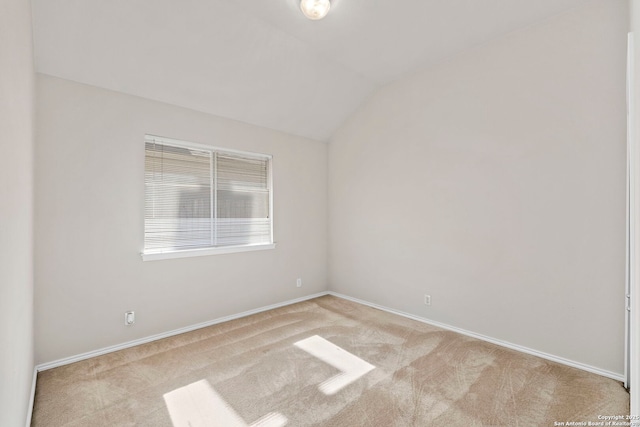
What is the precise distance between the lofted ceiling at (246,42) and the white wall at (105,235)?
23cm

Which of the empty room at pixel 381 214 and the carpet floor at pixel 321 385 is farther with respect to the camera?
the empty room at pixel 381 214

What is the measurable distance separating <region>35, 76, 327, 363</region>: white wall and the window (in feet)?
0.39

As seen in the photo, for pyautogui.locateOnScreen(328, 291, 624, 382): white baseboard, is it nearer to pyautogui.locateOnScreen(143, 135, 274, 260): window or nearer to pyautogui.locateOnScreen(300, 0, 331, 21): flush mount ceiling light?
pyautogui.locateOnScreen(143, 135, 274, 260): window

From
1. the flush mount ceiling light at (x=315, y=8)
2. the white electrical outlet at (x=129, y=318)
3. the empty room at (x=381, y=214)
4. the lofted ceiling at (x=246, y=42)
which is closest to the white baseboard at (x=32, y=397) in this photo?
the empty room at (x=381, y=214)

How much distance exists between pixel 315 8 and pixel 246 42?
79cm

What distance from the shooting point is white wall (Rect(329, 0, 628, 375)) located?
241cm

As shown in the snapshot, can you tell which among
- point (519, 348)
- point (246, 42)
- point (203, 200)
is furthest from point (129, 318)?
point (519, 348)

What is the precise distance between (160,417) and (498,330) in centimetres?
301

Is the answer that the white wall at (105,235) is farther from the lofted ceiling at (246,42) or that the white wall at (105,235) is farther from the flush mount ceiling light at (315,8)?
the flush mount ceiling light at (315,8)

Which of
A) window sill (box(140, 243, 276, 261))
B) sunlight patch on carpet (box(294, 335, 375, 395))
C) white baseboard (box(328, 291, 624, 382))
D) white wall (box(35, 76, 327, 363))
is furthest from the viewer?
window sill (box(140, 243, 276, 261))

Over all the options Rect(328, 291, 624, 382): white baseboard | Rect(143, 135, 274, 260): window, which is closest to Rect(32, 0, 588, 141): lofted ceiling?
Rect(143, 135, 274, 260): window

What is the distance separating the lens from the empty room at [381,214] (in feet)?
7.08

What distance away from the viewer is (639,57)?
114 cm

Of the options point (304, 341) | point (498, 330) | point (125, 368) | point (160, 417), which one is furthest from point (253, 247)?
point (498, 330)
